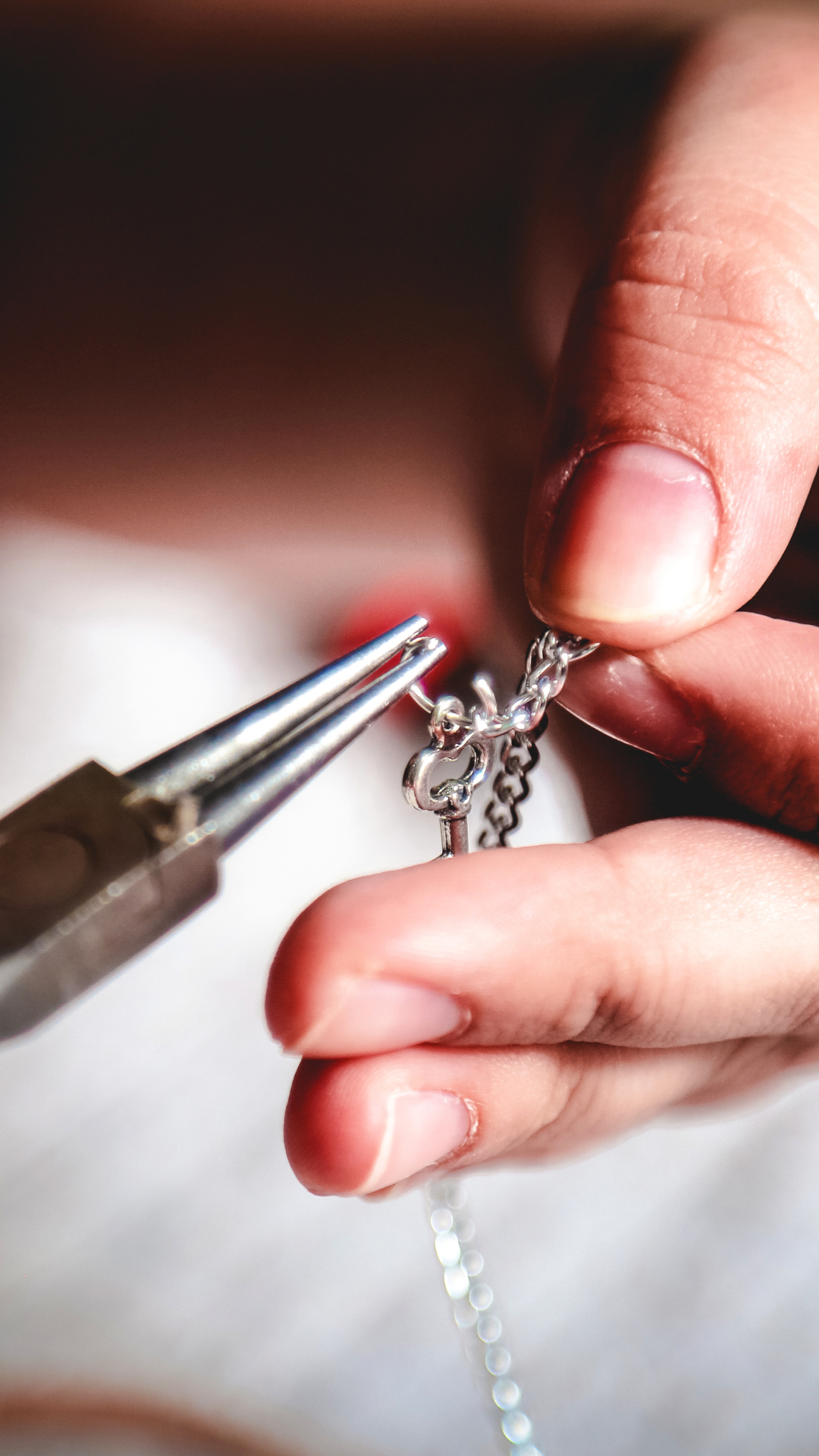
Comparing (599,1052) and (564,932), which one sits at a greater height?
(564,932)

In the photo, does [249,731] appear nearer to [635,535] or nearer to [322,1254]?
[635,535]

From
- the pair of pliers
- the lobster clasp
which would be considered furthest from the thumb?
the pair of pliers

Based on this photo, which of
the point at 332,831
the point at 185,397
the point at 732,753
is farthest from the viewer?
the point at 185,397

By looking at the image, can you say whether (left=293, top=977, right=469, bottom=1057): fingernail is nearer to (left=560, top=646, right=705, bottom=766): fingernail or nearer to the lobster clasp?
the lobster clasp

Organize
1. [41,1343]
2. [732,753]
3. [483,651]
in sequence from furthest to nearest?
[483,651]
[41,1343]
[732,753]

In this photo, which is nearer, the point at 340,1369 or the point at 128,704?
the point at 340,1369

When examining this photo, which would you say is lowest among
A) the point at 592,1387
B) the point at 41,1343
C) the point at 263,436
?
the point at 592,1387

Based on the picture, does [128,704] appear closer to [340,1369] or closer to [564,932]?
[340,1369]

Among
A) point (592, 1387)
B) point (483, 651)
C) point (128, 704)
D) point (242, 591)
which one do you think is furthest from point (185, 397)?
point (592, 1387)
